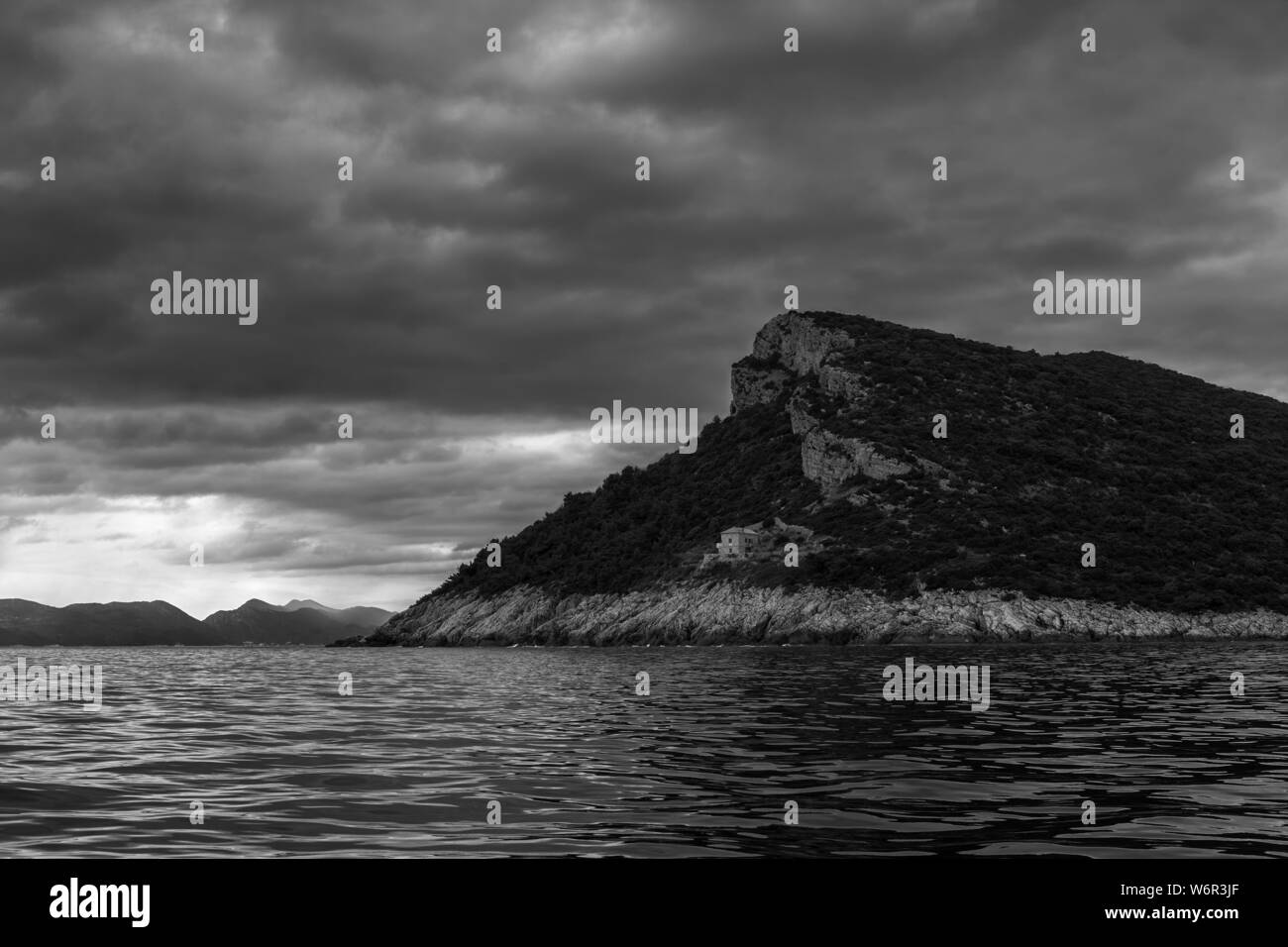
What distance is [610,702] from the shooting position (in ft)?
119

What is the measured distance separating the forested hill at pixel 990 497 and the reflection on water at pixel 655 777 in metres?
99.7

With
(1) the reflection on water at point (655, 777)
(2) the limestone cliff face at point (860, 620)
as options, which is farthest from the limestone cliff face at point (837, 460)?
(1) the reflection on water at point (655, 777)

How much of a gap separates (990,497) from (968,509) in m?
5.22

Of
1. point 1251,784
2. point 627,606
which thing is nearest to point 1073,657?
point 1251,784

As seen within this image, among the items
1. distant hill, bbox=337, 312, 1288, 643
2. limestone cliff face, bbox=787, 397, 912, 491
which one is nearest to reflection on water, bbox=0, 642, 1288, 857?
distant hill, bbox=337, 312, 1288, 643

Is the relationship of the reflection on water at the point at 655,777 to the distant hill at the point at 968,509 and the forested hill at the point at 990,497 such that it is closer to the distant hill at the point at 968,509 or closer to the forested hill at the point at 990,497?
the distant hill at the point at 968,509

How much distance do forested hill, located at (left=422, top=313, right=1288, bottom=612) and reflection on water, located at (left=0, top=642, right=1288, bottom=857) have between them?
99.7 metres

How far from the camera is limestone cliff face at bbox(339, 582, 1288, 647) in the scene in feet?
372

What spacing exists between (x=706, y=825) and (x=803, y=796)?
276cm

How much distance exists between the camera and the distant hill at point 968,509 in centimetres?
12738

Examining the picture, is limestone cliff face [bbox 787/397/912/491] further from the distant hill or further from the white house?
the white house

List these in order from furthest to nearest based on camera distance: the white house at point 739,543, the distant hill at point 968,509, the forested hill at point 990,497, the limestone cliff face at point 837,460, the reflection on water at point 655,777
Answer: the limestone cliff face at point 837,460 < the white house at point 739,543 < the forested hill at point 990,497 < the distant hill at point 968,509 < the reflection on water at point 655,777

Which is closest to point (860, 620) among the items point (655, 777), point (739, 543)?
point (739, 543)
